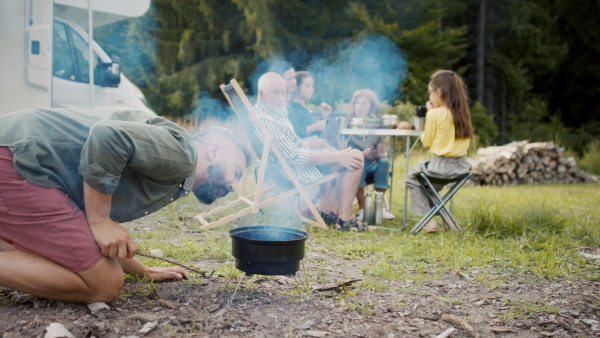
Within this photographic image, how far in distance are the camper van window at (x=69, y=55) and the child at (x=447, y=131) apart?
4310 millimetres

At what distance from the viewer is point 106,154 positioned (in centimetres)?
176

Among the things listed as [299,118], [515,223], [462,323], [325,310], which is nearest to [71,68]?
[299,118]

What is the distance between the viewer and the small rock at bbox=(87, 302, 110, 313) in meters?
2.00

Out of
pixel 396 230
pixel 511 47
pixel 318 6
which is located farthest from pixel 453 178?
pixel 511 47

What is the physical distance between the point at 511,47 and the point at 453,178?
1710 cm

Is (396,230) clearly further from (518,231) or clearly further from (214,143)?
(214,143)

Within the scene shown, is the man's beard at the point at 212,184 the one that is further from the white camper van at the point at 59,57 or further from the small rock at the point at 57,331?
the white camper van at the point at 59,57

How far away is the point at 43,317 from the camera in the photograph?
6.21ft

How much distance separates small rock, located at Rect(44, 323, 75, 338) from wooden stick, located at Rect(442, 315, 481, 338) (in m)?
1.58

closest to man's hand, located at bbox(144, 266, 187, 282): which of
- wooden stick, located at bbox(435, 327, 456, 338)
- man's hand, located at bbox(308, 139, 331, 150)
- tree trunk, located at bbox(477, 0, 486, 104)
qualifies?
wooden stick, located at bbox(435, 327, 456, 338)

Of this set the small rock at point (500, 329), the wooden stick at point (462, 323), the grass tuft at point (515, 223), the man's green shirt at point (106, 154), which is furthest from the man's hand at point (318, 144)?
the small rock at point (500, 329)

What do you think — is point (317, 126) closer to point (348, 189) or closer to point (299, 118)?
point (299, 118)

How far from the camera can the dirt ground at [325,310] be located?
6.19ft

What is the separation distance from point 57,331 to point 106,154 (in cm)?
68
